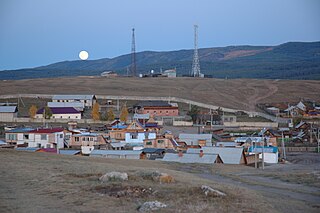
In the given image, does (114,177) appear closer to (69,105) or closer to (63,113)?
(63,113)

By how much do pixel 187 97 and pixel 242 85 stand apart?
2117 cm

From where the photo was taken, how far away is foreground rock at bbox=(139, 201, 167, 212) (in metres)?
11.9

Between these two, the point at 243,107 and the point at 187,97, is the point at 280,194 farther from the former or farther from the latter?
the point at 187,97

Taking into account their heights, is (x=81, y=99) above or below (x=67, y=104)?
above

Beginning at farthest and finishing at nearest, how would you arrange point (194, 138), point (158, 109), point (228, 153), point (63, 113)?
point (158, 109) → point (63, 113) → point (194, 138) → point (228, 153)

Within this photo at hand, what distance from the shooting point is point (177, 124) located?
5691 cm

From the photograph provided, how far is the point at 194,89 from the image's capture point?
301ft

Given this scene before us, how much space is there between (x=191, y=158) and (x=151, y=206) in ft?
56.5

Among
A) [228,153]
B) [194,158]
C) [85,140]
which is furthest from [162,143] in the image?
[194,158]

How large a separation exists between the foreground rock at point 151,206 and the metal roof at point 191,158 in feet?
54.1

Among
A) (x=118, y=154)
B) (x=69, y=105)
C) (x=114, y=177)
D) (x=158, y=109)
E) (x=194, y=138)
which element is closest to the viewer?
(x=114, y=177)

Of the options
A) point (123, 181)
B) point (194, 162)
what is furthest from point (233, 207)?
point (194, 162)

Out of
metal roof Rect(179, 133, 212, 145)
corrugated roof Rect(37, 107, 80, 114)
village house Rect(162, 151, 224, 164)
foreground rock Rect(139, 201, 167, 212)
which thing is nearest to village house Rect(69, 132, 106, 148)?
metal roof Rect(179, 133, 212, 145)

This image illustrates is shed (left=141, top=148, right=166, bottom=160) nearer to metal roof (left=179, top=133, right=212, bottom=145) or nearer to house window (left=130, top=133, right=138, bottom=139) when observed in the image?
metal roof (left=179, top=133, right=212, bottom=145)
